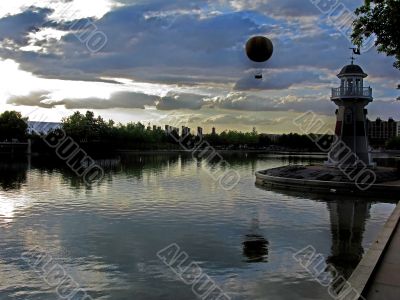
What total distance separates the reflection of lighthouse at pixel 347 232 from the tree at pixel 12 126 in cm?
9960

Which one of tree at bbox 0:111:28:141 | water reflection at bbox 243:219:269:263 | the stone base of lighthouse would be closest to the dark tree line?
tree at bbox 0:111:28:141

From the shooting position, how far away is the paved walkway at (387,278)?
29.0 feet

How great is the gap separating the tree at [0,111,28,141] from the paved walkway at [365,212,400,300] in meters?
113

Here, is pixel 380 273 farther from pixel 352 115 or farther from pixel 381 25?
pixel 352 115

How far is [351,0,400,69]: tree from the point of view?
36.2 feet

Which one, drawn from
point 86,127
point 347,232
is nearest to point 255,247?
point 347,232

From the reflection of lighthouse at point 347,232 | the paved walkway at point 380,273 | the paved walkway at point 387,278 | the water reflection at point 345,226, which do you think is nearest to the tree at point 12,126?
the water reflection at point 345,226

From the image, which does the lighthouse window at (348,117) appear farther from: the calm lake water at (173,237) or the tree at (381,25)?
the tree at (381,25)

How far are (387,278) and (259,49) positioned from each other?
1014 cm

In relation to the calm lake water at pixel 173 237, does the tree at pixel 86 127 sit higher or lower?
higher

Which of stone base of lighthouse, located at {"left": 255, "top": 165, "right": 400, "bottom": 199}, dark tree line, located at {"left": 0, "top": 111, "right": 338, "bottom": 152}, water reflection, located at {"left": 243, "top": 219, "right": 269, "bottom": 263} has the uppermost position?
dark tree line, located at {"left": 0, "top": 111, "right": 338, "bottom": 152}

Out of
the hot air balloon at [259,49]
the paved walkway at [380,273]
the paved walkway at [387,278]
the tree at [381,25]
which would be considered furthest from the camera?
the hot air balloon at [259,49]

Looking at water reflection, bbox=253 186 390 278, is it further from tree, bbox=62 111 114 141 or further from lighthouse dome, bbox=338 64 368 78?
tree, bbox=62 111 114 141

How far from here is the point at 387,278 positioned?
9.91 metres
